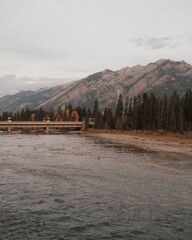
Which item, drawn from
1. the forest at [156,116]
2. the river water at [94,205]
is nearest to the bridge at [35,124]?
the forest at [156,116]

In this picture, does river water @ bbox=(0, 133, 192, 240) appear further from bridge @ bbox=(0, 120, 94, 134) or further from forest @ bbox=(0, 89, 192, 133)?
bridge @ bbox=(0, 120, 94, 134)

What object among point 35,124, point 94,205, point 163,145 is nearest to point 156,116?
point 35,124

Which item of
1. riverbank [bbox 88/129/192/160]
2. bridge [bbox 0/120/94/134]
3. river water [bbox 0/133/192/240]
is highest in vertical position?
bridge [bbox 0/120/94/134]

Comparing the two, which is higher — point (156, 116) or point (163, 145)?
point (156, 116)

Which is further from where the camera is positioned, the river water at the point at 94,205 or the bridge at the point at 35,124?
the bridge at the point at 35,124

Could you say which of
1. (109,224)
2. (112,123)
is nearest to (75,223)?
(109,224)

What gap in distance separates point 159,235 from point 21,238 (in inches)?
238

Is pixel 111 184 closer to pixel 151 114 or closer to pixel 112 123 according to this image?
pixel 151 114

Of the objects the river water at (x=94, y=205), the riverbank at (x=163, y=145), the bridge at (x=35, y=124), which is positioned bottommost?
the riverbank at (x=163, y=145)

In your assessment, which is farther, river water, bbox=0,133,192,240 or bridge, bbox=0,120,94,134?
bridge, bbox=0,120,94,134

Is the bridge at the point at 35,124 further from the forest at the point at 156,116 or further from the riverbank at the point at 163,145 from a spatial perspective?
the riverbank at the point at 163,145

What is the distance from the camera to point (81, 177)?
20.3 m

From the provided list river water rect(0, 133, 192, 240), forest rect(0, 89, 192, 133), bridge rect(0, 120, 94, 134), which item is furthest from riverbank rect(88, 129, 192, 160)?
bridge rect(0, 120, 94, 134)

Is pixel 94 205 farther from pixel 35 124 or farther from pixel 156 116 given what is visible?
pixel 35 124
